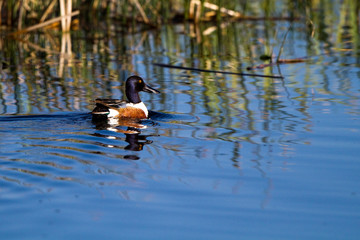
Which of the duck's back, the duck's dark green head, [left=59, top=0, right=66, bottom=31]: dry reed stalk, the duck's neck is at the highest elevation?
[left=59, top=0, right=66, bottom=31]: dry reed stalk

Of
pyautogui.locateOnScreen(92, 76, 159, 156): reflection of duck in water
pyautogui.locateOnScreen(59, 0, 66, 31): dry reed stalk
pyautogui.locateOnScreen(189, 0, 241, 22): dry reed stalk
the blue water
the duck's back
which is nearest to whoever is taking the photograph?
the blue water

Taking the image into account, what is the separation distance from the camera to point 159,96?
33.3 feet

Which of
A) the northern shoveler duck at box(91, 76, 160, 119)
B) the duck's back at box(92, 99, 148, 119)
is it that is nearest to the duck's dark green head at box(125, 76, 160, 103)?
the northern shoveler duck at box(91, 76, 160, 119)

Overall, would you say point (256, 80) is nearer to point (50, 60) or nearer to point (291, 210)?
point (50, 60)

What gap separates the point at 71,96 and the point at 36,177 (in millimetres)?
4461

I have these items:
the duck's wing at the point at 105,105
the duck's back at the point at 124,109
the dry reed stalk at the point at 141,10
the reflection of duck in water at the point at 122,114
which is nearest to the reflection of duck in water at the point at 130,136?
the reflection of duck in water at the point at 122,114

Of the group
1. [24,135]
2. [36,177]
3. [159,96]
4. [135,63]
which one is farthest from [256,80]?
[36,177]

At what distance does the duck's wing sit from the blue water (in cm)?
17

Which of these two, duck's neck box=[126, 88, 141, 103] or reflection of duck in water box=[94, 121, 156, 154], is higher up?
duck's neck box=[126, 88, 141, 103]

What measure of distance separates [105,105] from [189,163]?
264 cm

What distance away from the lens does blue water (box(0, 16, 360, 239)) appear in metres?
4.61

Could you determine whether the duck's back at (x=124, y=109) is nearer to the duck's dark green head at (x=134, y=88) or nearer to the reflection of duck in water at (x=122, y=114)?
the reflection of duck in water at (x=122, y=114)

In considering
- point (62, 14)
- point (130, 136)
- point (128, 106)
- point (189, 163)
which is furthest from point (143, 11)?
point (189, 163)

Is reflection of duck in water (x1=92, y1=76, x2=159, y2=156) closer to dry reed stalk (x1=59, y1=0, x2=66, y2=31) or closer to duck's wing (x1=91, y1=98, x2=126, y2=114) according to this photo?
duck's wing (x1=91, y1=98, x2=126, y2=114)
